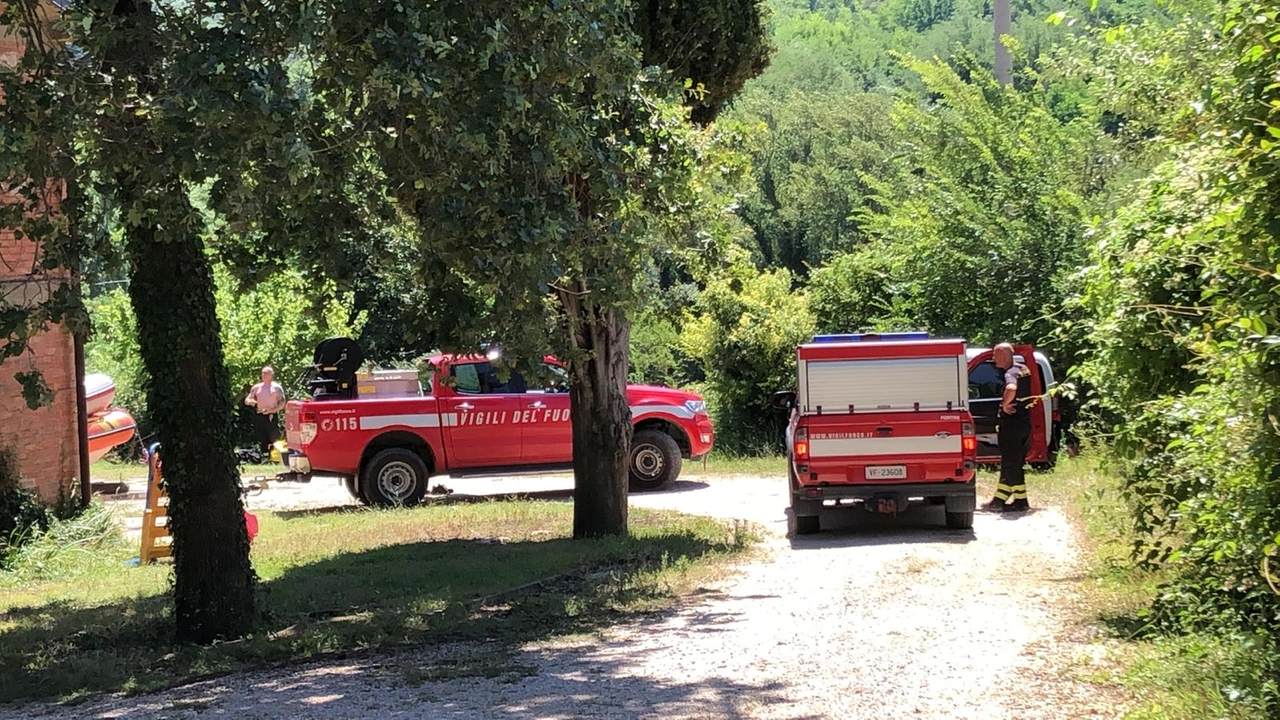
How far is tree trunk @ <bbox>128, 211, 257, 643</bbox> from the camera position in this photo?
9750 millimetres

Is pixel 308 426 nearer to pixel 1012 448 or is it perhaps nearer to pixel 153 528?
pixel 153 528

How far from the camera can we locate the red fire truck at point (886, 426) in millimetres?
13789

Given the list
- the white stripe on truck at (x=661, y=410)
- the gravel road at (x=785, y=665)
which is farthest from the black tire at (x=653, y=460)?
the gravel road at (x=785, y=665)

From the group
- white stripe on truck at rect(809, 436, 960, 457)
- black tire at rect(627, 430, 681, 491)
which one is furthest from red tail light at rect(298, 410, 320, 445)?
white stripe on truck at rect(809, 436, 960, 457)

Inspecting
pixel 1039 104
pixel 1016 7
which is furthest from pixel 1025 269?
pixel 1016 7

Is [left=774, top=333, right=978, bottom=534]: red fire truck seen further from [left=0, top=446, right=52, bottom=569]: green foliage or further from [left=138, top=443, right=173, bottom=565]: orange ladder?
[left=0, top=446, right=52, bottom=569]: green foliage

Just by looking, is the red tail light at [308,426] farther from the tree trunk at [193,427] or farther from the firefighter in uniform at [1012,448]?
the firefighter in uniform at [1012,448]

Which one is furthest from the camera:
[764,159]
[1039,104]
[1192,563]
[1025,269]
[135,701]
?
[764,159]

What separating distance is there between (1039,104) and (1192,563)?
62.6 feet

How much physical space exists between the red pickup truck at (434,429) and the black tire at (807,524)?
5101 millimetres

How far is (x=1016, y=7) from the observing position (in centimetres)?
9544

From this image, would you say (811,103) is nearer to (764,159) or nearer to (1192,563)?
(764,159)

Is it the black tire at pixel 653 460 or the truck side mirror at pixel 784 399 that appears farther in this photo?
the black tire at pixel 653 460

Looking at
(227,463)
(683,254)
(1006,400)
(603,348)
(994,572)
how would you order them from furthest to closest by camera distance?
(1006,400), (603,348), (683,254), (994,572), (227,463)
